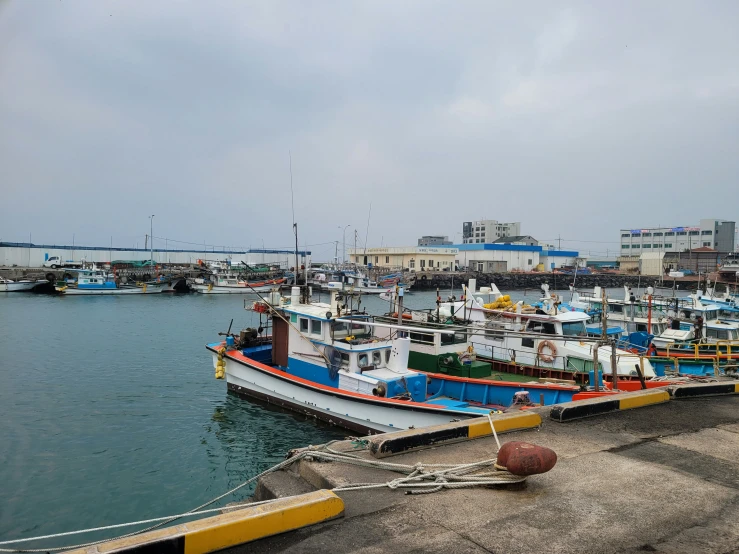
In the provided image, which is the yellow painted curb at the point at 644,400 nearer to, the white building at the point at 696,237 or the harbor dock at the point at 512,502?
the harbor dock at the point at 512,502

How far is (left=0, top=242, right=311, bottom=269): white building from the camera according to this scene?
77.1 m

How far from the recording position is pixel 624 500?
4.78 meters

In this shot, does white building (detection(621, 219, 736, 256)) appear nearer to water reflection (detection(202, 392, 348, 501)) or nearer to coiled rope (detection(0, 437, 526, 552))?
water reflection (detection(202, 392, 348, 501))

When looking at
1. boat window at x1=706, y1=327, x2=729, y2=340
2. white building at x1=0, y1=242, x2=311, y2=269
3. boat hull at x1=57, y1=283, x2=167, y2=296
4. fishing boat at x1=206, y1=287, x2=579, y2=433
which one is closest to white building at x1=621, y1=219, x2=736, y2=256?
white building at x1=0, y1=242, x2=311, y2=269

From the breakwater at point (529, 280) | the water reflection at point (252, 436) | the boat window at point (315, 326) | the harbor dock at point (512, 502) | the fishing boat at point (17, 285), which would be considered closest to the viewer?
the harbor dock at point (512, 502)

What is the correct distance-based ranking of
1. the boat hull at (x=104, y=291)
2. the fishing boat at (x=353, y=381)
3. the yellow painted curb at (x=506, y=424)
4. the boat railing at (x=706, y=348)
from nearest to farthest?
the yellow painted curb at (x=506, y=424) → the fishing boat at (x=353, y=381) → the boat railing at (x=706, y=348) → the boat hull at (x=104, y=291)

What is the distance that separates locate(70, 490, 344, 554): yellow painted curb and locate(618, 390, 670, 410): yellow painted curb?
221 inches

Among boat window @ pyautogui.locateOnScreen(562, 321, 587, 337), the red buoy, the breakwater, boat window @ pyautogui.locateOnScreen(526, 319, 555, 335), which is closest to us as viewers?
the red buoy

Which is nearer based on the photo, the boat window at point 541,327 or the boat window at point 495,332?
the boat window at point 495,332

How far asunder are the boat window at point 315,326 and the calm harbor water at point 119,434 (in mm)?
2872

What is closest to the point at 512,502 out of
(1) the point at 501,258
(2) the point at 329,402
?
(2) the point at 329,402

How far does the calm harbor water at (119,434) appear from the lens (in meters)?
10.7

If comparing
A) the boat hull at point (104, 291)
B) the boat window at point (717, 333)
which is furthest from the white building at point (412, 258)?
the boat window at point (717, 333)

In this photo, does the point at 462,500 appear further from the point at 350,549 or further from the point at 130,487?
the point at 130,487
